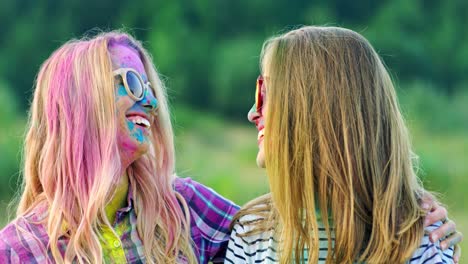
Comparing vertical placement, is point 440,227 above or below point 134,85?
below

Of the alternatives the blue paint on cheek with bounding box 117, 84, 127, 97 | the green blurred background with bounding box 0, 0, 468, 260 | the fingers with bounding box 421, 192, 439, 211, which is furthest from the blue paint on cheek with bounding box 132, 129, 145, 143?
the green blurred background with bounding box 0, 0, 468, 260

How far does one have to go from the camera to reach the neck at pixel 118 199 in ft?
7.97

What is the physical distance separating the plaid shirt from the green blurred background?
10.6m

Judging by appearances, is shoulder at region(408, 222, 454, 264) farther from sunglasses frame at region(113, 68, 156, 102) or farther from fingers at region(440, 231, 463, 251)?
sunglasses frame at region(113, 68, 156, 102)

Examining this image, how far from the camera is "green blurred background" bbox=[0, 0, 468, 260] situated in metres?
14.1

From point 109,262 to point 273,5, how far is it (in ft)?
44.0

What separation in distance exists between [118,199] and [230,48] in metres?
13.4

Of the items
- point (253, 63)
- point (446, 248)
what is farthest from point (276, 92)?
point (253, 63)

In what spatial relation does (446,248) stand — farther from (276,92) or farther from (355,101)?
(276,92)

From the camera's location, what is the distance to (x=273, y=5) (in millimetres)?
15477

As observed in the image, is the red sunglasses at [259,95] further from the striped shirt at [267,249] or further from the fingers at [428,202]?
the fingers at [428,202]

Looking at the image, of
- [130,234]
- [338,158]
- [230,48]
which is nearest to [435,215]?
[338,158]

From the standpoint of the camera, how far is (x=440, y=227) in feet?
7.26

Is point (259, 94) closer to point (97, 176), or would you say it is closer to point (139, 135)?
point (139, 135)
